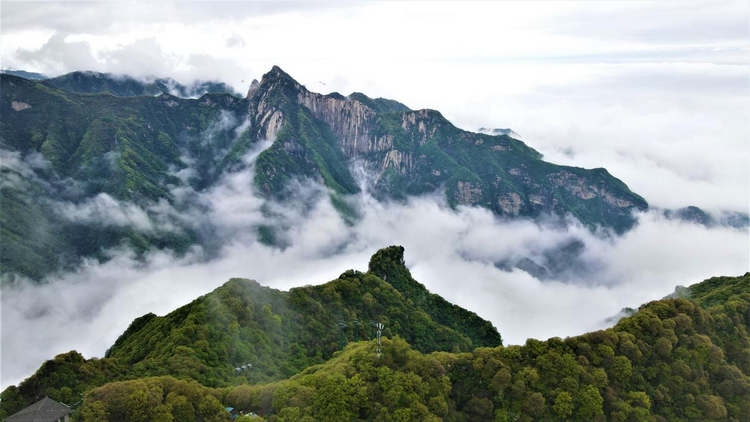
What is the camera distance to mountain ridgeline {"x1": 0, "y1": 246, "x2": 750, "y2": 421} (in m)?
46.5

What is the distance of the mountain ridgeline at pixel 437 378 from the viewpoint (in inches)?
1829

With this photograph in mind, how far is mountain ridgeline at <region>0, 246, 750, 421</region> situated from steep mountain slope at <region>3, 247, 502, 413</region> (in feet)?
0.81

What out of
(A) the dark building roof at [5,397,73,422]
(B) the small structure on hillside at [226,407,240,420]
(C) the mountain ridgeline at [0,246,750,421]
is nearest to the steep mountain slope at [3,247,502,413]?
(C) the mountain ridgeline at [0,246,750,421]

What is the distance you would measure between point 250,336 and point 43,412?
27721mm

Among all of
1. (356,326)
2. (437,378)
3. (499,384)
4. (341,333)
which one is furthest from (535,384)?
(356,326)

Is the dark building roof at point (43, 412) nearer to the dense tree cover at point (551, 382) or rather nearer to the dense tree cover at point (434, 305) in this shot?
the dense tree cover at point (551, 382)

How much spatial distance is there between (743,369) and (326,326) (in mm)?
56642

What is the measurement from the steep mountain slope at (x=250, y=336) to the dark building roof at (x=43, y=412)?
5145mm

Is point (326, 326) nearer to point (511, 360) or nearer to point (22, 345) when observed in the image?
point (511, 360)

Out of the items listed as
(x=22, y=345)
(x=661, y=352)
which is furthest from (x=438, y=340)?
(x=22, y=345)

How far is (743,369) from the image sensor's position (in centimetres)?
5422

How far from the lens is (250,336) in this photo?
68.9m

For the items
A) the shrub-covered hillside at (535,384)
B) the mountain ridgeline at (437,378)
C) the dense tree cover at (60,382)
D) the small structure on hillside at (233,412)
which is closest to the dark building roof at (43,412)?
the mountain ridgeline at (437,378)

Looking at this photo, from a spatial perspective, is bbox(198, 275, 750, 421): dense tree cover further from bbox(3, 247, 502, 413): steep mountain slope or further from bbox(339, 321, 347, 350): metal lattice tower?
bbox(339, 321, 347, 350): metal lattice tower
